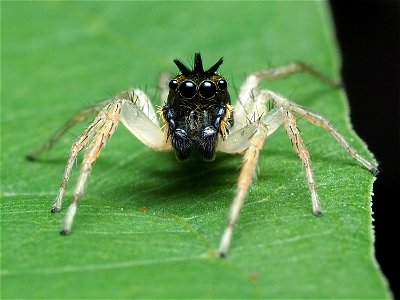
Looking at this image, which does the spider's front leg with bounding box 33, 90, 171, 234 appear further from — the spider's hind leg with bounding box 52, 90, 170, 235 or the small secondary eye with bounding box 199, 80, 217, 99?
the small secondary eye with bounding box 199, 80, 217, 99

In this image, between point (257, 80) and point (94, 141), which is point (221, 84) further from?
point (257, 80)

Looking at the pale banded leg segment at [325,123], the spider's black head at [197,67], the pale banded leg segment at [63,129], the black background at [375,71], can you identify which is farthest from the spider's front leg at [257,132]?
the black background at [375,71]

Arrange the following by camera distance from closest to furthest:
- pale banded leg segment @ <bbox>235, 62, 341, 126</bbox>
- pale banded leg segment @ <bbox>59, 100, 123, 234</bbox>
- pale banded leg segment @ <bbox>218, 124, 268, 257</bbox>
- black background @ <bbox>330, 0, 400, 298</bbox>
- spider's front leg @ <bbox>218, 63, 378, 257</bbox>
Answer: pale banded leg segment @ <bbox>218, 124, 268, 257</bbox>
spider's front leg @ <bbox>218, 63, 378, 257</bbox>
pale banded leg segment @ <bbox>59, 100, 123, 234</bbox>
pale banded leg segment @ <bbox>235, 62, 341, 126</bbox>
black background @ <bbox>330, 0, 400, 298</bbox>

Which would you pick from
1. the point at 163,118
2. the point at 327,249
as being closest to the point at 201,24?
the point at 163,118

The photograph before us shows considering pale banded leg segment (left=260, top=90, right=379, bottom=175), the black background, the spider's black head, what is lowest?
the black background

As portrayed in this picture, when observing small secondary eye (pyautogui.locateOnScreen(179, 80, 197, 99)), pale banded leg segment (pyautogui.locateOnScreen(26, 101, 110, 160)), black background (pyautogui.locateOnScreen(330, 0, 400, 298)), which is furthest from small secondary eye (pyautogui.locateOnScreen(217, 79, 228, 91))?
black background (pyautogui.locateOnScreen(330, 0, 400, 298))

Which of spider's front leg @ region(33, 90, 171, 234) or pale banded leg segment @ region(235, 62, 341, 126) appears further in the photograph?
pale banded leg segment @ region(235, 62, 341, 126)

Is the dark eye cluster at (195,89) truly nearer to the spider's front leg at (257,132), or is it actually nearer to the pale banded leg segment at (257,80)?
the spider's front leg at (257,132)
